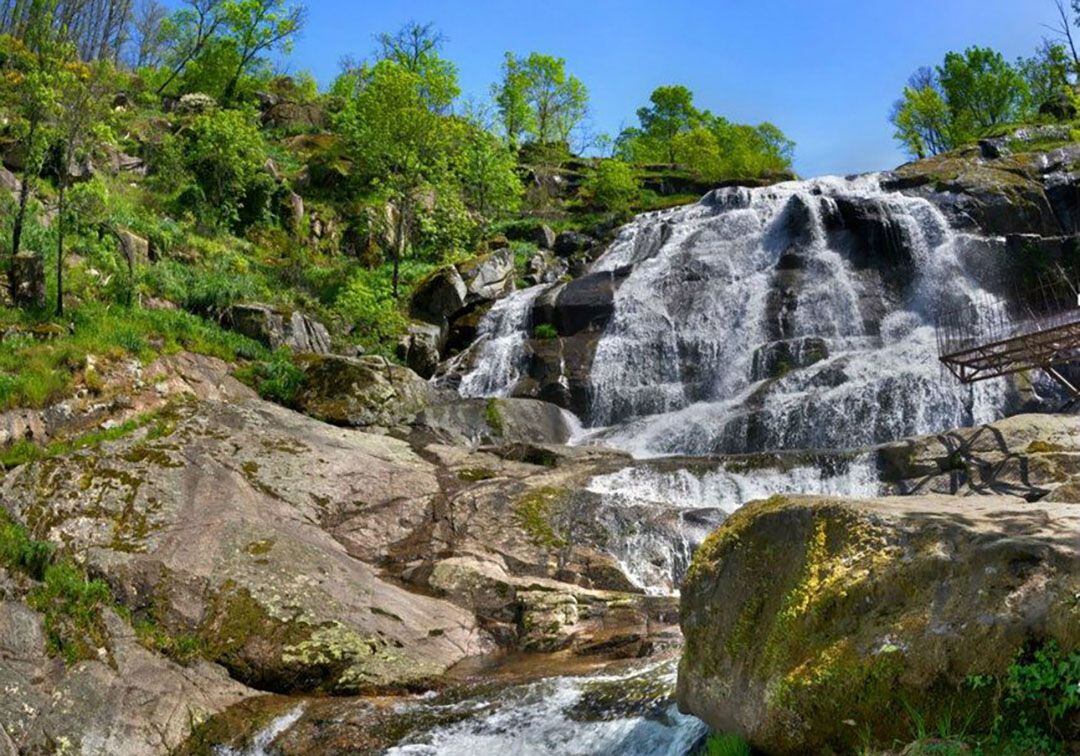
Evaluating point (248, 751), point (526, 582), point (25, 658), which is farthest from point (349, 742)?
point (526, 582)

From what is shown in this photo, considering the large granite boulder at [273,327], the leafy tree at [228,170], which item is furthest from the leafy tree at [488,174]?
the large granite boulder at [273,327]

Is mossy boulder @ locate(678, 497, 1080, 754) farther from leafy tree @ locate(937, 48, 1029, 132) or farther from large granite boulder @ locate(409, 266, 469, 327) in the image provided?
leafy tree @ locate(937, 48, 1029, 132)

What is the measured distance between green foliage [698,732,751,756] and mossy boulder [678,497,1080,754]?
0.27ft

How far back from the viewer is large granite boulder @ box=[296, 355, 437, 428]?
1958 cm

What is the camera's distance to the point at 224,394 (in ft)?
59.9

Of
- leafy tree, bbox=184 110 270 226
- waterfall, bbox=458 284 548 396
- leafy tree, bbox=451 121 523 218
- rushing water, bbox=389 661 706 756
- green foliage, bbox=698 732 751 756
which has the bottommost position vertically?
rushing water, bbox=389 661 706 756

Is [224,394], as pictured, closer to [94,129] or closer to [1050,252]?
[94,129]

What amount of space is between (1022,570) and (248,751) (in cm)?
707

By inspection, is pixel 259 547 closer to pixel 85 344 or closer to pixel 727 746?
pixel 85 344

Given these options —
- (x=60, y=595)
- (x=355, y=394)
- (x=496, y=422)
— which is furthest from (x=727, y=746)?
(x=496, y=422)

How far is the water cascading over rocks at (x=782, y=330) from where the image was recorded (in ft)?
69.0

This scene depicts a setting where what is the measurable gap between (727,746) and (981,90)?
65464mm

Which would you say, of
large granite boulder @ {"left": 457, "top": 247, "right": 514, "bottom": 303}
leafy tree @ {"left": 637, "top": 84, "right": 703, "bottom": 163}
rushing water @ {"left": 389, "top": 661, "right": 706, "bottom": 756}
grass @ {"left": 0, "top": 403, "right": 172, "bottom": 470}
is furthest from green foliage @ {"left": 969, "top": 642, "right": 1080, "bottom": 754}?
leafy tree @ {"left": 637, "top": 84, "right": 703, "bottom": 163}

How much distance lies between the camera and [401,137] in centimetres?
3266
